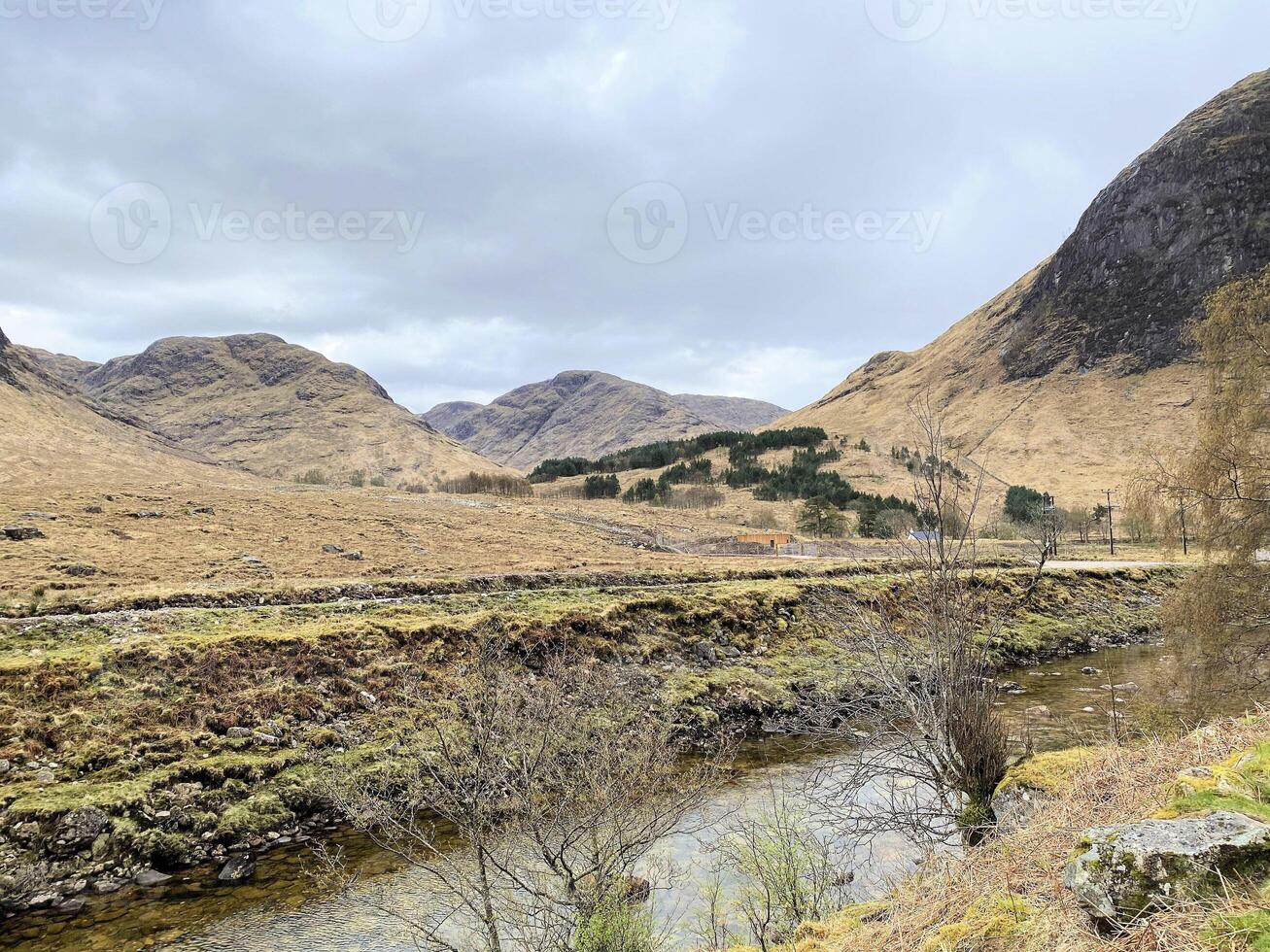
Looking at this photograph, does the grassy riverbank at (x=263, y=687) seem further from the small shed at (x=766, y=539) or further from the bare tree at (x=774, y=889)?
the small shed at (x=766, y=539)

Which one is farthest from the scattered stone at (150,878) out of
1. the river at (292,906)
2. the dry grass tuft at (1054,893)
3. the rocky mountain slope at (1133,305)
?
the rocky mountain slope at (1133,305)

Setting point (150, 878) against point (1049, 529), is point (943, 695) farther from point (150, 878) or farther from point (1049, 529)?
point (150, 878)

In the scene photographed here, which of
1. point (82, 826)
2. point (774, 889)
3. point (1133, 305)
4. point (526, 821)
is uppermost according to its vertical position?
point (1133, 305)

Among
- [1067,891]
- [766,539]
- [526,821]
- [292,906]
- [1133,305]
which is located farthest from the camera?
[1133,305]

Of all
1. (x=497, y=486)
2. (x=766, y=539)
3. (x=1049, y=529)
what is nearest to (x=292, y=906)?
(x=1049, y=529)

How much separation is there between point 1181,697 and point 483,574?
3151cm

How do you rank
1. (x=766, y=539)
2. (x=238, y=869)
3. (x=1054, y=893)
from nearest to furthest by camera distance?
(x=1054, y=893) < (x=238, y=869) < (x=766, y=539)

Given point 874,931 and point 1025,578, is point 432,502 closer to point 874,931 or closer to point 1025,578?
point 1025,578

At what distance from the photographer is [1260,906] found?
140 inches

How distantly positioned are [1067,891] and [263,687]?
22.3 m

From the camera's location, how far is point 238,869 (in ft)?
46.9

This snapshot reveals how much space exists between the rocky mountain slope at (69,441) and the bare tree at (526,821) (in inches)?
3720

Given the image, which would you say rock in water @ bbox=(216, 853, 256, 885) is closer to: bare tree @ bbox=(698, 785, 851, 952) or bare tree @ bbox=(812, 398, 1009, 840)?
bare tree @ bbox=(698, 785, 851, 952)

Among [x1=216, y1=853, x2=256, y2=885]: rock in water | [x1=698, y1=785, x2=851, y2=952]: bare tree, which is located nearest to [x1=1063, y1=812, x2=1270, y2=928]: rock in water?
[x1=698, y1=785, x2=851, y2=952]: bare tree
